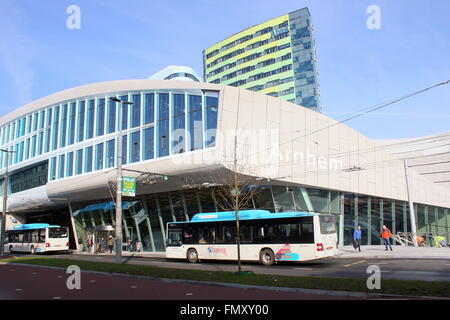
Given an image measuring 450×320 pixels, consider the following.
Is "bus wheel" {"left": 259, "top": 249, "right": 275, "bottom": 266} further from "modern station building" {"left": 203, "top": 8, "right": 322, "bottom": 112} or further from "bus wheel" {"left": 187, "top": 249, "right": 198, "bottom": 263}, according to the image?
"modern station building" {"left": 203, "top": 8, "right": 322, "bottom": 112}

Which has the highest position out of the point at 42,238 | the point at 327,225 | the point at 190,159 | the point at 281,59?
the point at 281,59

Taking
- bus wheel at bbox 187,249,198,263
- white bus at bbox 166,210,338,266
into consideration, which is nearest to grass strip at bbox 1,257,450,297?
white bus at bbox 166,210,338,266

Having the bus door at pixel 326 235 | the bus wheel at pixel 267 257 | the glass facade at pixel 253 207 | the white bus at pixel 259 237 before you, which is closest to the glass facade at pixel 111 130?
the glass facade at pixel 253 207

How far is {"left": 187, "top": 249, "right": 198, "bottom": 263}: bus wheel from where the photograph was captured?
24508 mm

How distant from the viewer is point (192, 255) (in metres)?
24.7

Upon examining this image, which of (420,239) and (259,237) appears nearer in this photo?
(259,237)

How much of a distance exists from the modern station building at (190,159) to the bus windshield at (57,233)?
157 inches

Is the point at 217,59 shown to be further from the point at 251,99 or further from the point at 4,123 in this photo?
the point at 251,99

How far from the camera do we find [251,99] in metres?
28.6

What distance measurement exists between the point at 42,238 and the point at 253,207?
2107cm

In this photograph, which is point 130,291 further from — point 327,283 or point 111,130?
point 111,130

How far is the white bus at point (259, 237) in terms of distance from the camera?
64.2 ft

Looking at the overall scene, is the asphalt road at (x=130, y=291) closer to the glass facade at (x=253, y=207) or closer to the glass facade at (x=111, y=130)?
the glass facade at (x=111, y=130)

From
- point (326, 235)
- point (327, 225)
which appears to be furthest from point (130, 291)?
point (327, 225)
